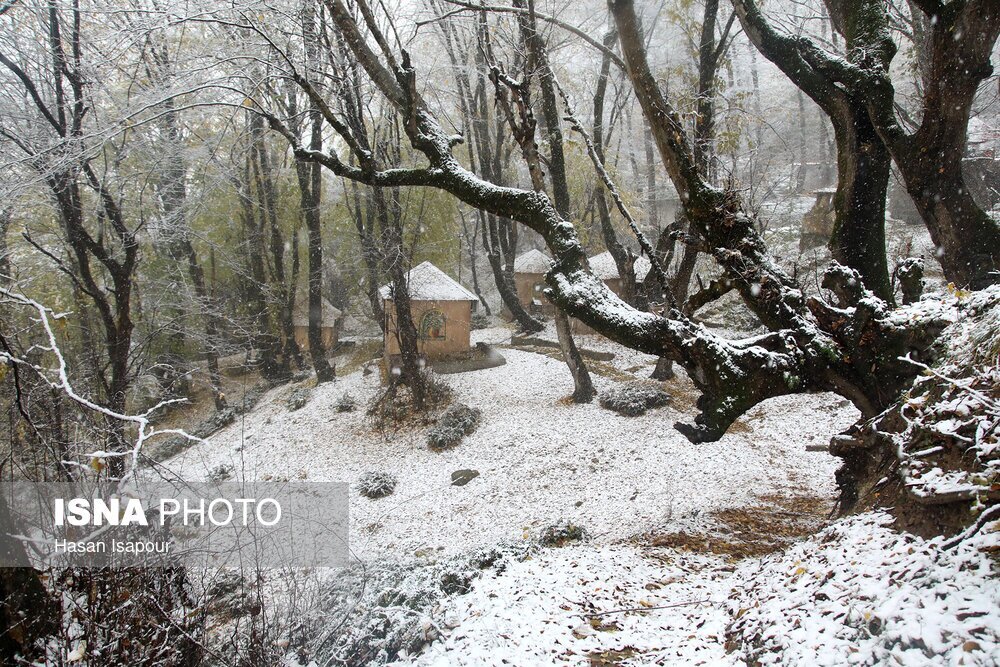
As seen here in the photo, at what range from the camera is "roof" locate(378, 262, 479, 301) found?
45.0 feet

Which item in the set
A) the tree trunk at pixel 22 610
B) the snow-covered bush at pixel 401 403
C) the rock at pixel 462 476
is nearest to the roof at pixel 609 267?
the snow-covered bush at pixel 401 403

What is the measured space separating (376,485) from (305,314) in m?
10.6

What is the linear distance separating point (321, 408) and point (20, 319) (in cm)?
612

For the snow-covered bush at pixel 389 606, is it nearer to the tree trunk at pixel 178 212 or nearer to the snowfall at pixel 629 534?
the snowfall at pixel 629 534

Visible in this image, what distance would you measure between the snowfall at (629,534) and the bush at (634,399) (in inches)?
8.3

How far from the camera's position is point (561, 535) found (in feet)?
18.7

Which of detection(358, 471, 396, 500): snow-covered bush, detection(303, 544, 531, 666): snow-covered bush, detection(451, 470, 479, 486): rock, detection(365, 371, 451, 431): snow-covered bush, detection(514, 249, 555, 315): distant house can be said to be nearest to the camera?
detection(303, 544, 531, 666): snow-covered bush

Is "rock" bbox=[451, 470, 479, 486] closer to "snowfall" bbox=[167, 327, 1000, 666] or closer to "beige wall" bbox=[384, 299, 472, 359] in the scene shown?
"snowfall" bbox=[167, 327, 1000, 666]

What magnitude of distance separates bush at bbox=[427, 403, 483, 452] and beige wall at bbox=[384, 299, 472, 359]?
3.64 m

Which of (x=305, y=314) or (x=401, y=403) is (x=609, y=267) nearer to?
(x=401, y=403)

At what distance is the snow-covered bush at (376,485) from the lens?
8.61 metres

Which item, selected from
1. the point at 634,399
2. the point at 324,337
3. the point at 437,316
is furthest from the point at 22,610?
the point at 324,337

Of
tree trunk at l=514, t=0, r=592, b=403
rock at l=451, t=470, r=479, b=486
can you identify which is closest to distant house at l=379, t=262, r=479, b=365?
tree trunk at l=514, t=0, r=592, b=403

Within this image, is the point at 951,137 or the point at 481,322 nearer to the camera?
the point at 951,137
